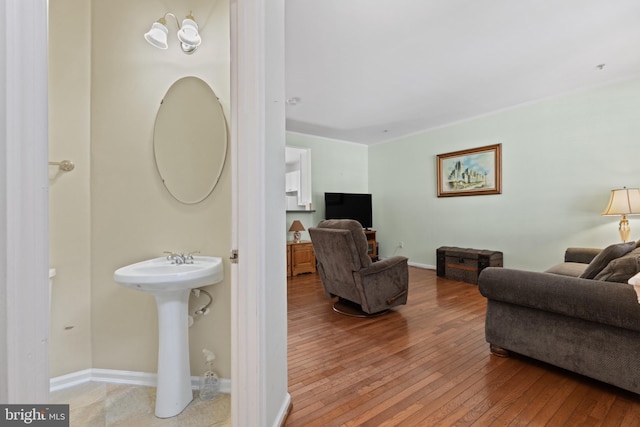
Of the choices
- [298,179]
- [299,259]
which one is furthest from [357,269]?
[298,179]

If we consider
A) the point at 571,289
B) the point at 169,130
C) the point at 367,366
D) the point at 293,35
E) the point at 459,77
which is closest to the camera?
the point at 571,289

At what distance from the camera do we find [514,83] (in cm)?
342

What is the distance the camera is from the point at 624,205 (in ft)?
9.78

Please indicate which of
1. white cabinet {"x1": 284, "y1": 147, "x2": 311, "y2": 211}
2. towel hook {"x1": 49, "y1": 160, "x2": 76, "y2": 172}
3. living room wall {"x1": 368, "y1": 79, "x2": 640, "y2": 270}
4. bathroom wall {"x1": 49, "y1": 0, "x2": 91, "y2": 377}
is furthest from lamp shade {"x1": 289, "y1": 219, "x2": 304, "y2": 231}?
towel hook {"x1": 49, "y1": 160, "x2": 76, "y2": 172}

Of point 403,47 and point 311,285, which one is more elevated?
point 403,47

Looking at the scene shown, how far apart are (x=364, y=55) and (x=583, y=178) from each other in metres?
3.15

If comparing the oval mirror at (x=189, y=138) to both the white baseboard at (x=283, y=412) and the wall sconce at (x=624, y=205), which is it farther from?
the wall sconce at (x=624, y=205)

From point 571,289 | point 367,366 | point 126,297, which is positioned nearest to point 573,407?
point 571,289

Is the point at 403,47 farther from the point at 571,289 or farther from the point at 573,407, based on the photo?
the point at 573,407

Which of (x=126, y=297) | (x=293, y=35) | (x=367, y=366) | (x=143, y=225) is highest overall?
(x=293, y=35)

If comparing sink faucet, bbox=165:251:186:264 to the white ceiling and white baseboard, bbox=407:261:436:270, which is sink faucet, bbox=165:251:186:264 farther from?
white baseboard, bbox=407:261:436:270

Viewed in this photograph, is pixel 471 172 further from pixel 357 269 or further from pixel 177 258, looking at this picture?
pixel 177 258

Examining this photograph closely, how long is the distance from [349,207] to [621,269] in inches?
166

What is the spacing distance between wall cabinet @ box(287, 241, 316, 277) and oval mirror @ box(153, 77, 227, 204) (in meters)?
3.05
